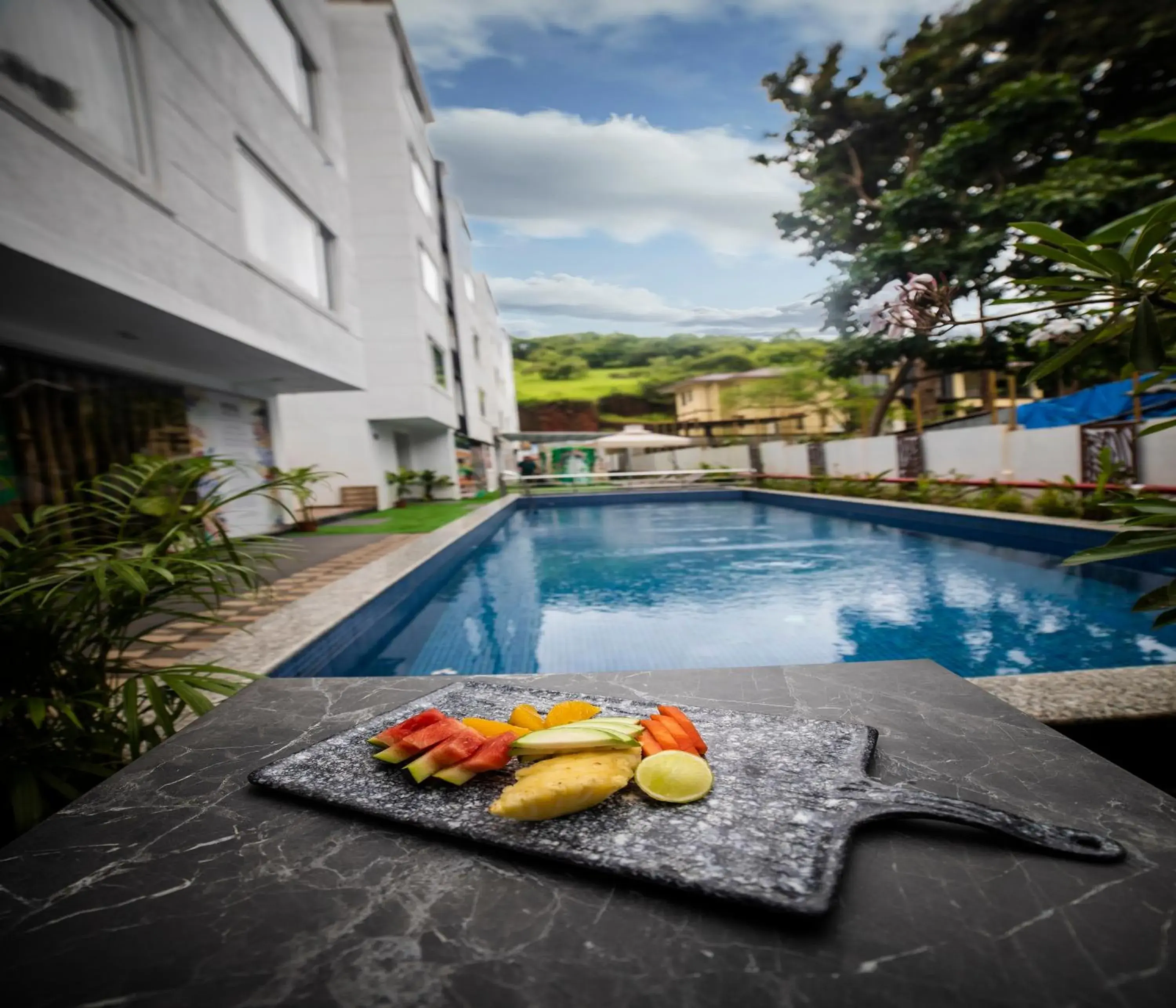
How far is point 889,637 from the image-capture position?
168 inches

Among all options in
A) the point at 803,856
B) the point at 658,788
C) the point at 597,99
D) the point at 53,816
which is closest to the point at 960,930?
the point at 803,856

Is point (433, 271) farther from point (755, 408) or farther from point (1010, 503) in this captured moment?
point (755, 408)

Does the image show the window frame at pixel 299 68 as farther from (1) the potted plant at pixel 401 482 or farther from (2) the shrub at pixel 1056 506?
(2) the shrub at pixel 1056 506

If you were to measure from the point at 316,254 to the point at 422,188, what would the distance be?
883 centimetres

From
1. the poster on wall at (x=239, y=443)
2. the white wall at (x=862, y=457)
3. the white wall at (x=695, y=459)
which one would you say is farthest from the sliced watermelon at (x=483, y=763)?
the white wall at (x=695, y=459)

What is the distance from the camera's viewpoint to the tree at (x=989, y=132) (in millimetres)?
10219

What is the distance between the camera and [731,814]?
0.94m

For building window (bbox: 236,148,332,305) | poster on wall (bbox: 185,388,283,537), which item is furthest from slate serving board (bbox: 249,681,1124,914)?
poster on wall (bbox: 185,388,283,537)

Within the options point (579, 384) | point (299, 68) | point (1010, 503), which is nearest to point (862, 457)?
point (1010, 503)

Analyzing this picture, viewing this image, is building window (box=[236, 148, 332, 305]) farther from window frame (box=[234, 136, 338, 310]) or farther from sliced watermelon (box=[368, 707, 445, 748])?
sliced watermelon (box=[368, 707, 445, 748])

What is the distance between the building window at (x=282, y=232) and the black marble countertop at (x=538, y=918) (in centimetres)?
733

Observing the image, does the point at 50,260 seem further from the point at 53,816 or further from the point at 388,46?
the point at 388,46

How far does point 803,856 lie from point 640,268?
111m

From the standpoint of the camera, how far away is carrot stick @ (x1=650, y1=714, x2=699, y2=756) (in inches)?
44.2
